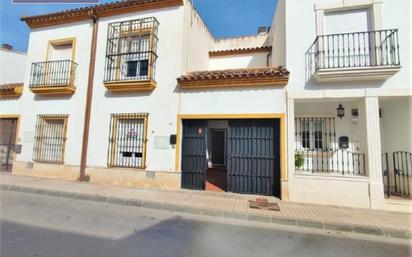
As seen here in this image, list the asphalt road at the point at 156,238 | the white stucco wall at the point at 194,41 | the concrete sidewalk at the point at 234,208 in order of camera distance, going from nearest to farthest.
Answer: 1. the asphalt road at the point at 156,238
2. the concrete sidewalk at the point at 234,208
3. the white stucco wall at the point at 194,41

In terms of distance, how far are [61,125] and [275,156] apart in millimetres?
8978

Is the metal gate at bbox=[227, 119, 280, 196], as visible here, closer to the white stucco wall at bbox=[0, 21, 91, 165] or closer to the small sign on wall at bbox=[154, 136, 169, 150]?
the small sign on wall at bbox=[154, 136, 169, 150]

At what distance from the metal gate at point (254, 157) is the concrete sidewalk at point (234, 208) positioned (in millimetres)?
447

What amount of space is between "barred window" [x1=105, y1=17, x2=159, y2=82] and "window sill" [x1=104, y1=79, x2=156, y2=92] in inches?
16.2

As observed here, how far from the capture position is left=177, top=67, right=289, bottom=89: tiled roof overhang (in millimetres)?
7168

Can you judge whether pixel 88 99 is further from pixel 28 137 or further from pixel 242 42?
pixel 242 42

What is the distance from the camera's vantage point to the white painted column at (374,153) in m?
6.22

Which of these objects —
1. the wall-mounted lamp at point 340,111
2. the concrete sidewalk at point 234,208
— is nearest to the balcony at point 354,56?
the wall-mounted lamp at point 340,111

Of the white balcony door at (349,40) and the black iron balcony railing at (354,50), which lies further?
the white balcony door at (349,40)

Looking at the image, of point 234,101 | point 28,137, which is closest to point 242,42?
point 234,101

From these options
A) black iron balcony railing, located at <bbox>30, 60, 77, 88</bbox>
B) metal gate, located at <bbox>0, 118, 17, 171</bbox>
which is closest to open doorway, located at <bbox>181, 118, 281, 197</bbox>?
black iron balcony railing, located at <bbox>30, 60, 77, 88</bbox>

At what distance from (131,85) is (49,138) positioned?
4.71m

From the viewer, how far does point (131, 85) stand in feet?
27.0

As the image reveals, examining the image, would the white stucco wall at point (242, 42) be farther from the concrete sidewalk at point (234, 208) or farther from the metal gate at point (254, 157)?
the concrete sidewalk at point (234, 208)
